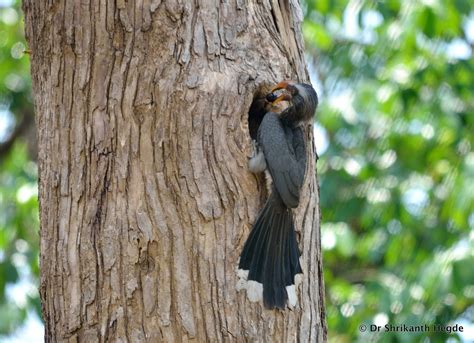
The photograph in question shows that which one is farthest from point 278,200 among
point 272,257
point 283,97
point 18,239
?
point 18,239

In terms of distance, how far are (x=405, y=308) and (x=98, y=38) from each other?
349 cm

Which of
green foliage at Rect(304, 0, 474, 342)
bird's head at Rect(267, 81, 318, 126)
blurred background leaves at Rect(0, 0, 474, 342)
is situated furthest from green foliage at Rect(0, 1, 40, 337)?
bird's head at Rect(267, 81, 318, 126)

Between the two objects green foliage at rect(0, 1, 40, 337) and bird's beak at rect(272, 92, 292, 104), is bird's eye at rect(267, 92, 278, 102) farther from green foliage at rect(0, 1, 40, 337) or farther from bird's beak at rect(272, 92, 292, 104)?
green foliage at rect(0, 1, 40, 337)

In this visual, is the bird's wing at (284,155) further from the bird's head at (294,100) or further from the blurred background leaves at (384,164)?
the blurred background leaves at (384,164)

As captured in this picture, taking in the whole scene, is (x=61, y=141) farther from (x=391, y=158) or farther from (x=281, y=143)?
(x=391, y=158)

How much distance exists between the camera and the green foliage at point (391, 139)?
6.80 metres

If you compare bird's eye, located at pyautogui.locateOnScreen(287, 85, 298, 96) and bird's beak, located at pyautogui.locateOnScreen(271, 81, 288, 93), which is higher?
bird's eye, located at pyautogui.locateOnScreen(287, 85, 298, 96)

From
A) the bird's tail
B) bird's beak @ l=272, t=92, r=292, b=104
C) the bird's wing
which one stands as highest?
bird's beak @ l=272, t=92, r=292, b=104

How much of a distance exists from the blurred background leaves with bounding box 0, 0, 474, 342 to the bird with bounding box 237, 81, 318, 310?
2750 millimetres

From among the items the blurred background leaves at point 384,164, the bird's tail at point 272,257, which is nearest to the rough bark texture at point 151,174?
the bird's tail at point 272,257

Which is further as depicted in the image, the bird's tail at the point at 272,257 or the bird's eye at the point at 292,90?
the bird's eye at the point at 292,90

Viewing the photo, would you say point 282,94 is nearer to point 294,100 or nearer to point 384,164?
point 294,100

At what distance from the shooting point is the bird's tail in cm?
338

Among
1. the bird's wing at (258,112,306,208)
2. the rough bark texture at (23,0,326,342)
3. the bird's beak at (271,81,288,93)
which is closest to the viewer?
the rough bark texture at (23,0,326,342)
